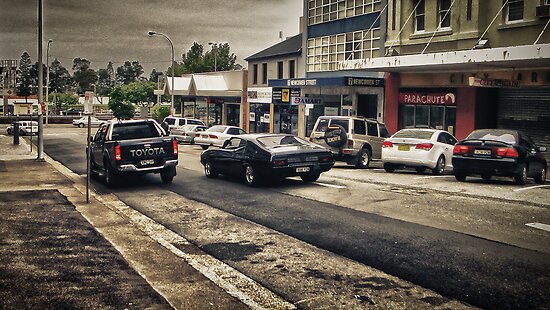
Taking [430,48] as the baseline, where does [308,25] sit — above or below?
above

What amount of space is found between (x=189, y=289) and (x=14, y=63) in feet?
486

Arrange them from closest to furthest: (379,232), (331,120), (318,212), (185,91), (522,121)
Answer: (379,232) → (318,212) → (331,120) → (522,121) → (185,91)

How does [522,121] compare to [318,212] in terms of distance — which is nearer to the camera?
[318,212]

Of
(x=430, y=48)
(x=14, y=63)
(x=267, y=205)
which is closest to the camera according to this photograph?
(x=267, y=205)

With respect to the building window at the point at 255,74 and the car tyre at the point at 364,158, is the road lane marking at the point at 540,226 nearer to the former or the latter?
the car tyre at the point at 364,158

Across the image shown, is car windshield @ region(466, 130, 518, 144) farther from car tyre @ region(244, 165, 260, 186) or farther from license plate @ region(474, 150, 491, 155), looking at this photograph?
car tyre @ region(244, 165, 260, 186)

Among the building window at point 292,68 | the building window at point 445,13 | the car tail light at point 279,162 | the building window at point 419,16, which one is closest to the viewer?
the car tail light at point 279,162

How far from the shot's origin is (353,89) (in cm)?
3619

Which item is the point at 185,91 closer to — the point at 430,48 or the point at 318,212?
the point at 430,48

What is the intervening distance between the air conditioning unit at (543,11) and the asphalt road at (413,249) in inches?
542

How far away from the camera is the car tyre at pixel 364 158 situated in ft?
74.6

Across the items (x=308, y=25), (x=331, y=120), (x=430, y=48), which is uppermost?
(x=308, y=25)

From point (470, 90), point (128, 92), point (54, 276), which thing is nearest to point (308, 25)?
point (470, 90)

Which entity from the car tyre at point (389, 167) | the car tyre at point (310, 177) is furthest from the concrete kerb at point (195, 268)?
the car tyre at point (389, 167)
